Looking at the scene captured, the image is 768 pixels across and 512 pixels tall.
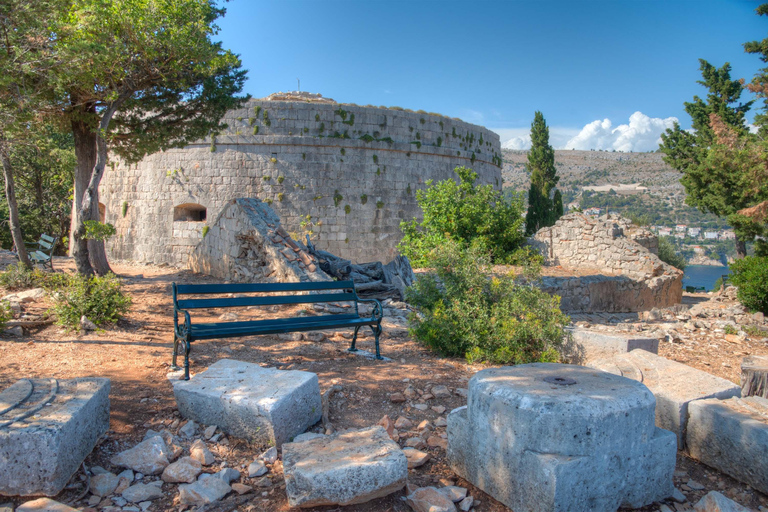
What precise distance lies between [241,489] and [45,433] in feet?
3.14

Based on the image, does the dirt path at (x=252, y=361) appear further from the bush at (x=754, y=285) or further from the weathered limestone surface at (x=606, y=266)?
the bush at (x=754, y=285)

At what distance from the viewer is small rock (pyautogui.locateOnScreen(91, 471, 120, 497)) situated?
2375mm

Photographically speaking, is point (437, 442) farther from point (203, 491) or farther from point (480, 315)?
point (480, 315)

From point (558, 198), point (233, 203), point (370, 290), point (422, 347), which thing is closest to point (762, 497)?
point (422, 347)

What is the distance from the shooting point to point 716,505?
2307mm

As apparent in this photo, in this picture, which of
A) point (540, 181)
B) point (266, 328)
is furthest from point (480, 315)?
point (540, 181)

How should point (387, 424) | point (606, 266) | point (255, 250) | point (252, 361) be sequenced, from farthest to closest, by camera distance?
point (606, 266) → point (255, 250) → point (252, 361) → point (387, 424)

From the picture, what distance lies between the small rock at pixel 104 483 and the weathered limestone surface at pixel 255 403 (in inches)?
24.5

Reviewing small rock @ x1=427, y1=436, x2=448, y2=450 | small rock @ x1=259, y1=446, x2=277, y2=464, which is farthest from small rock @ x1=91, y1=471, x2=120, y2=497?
small rock @ x1=427, y1=436, x2=448, y2=450

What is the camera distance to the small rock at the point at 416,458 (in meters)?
2.74

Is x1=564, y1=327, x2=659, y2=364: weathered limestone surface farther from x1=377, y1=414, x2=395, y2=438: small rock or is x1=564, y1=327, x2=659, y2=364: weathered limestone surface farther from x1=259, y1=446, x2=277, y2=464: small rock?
x1=259, y1=446, x2=277, y2=464: small rock

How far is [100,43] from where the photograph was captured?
6.20m

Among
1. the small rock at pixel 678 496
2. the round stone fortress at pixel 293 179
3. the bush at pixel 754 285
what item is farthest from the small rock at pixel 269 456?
the round stone fortress at pixel 293 179

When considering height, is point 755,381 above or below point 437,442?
above
